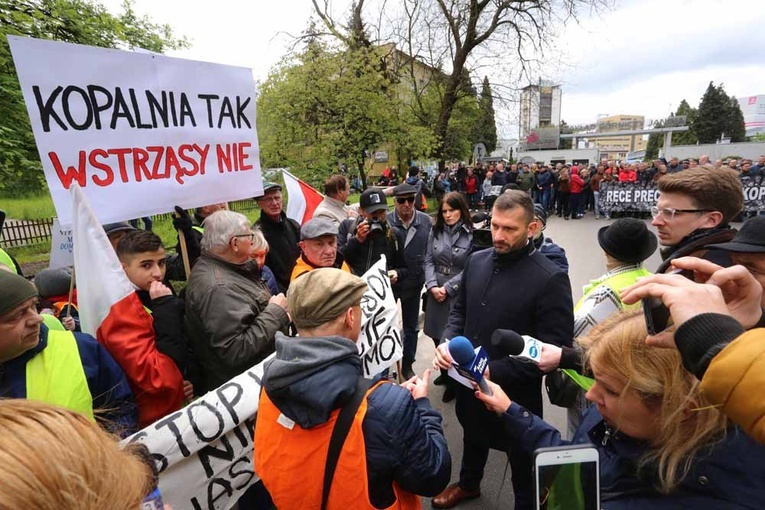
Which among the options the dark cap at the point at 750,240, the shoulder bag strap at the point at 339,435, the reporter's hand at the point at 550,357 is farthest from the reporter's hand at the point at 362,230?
the dark cap at the point at 750,240

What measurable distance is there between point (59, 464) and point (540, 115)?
290 ft

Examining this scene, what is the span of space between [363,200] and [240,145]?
4.76ft

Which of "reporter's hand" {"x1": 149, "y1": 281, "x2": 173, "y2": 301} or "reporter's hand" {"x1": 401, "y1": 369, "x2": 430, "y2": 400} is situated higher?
"reporter's hand" {"x1": 149, "y1": 281, "x2": 173, "y2": 301}

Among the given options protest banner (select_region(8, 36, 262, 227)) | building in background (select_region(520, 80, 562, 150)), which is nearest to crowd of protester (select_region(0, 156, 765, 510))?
protest banner (select_region(8, 36, 262, 227))

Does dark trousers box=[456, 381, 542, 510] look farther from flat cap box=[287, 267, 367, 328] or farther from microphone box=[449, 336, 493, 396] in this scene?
flat cap box=[287, 267, 367, 328]

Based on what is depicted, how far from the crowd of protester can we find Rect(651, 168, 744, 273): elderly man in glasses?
0.01 meters

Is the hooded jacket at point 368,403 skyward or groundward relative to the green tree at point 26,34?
groundward

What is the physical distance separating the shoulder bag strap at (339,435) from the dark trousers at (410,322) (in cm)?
309

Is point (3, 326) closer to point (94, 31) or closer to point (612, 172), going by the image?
point (94, 31)

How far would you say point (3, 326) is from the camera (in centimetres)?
149

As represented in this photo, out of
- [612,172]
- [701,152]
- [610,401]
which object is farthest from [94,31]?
[701,152]

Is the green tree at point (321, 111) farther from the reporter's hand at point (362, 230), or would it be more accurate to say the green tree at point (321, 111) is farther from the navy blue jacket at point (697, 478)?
the navy blue jacket at point (697, 478)

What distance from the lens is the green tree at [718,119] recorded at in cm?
5834

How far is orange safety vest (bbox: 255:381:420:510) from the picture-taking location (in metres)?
1.33
